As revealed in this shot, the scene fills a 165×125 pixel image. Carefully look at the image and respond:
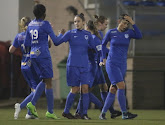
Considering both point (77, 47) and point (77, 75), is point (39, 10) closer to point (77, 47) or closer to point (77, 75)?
point (77, 47)

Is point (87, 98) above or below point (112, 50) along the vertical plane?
below

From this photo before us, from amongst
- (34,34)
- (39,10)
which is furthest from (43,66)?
(39,10)

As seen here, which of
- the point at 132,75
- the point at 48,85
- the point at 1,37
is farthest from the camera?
the point at 1,37

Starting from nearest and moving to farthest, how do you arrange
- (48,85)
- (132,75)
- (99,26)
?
1. (48,85)
2. (99,26)
3. (132,75)

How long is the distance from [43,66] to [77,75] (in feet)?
2.22

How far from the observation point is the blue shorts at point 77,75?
1274 centimetres

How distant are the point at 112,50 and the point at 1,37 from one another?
11889mm

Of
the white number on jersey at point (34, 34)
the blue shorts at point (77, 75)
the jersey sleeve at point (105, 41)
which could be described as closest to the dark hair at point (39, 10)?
the white number on jersey at point (34, 34)

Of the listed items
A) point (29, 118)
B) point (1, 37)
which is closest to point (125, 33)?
point (29, 118)

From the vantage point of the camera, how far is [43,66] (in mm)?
12438

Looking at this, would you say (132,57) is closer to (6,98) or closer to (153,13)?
(153,13)

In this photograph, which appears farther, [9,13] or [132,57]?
[9,13]

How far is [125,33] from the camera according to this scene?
13.2 m

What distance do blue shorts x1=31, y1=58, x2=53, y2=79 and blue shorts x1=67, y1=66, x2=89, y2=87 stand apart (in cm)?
41
